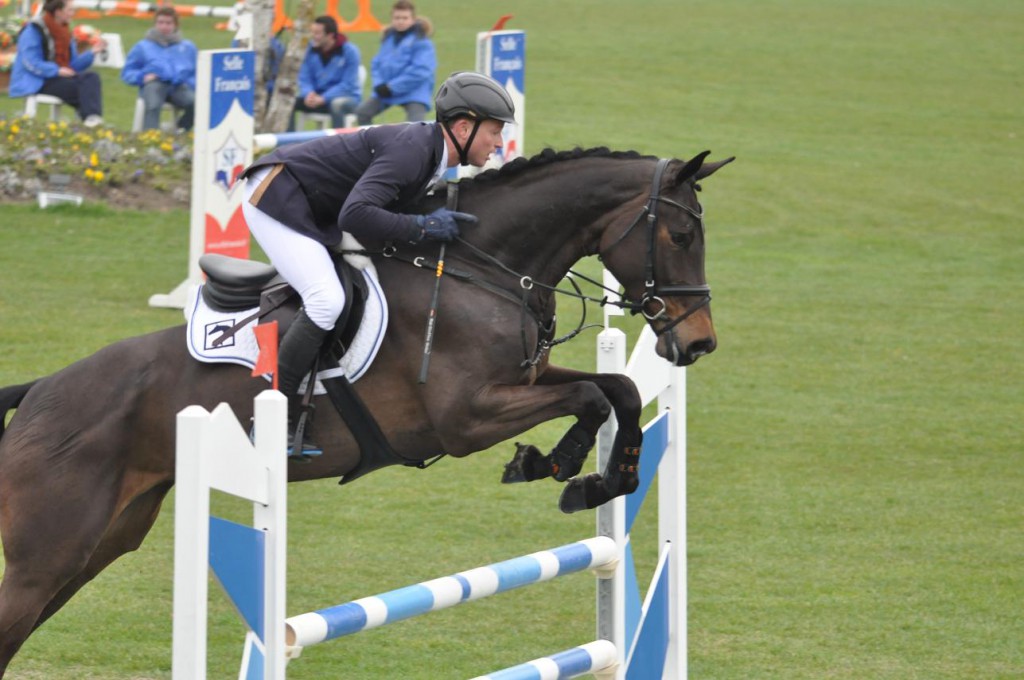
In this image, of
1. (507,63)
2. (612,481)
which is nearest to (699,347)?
(612,481)

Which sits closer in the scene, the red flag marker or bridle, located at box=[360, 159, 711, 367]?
the red flag marker

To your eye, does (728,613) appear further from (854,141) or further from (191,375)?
(854,141)

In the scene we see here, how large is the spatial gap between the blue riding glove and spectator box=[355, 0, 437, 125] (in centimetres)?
976

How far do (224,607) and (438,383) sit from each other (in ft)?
6.86

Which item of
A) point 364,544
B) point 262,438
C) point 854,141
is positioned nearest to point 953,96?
point 854,141

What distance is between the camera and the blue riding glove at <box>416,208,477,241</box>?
192 inches

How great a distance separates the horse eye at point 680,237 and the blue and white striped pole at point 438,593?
971 mm

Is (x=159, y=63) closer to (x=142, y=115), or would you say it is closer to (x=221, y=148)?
(x=142, y=115)

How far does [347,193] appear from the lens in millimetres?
5031

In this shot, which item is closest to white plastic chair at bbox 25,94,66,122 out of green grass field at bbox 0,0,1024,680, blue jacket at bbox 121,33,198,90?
blue jacket at bbox 121,33,198,90

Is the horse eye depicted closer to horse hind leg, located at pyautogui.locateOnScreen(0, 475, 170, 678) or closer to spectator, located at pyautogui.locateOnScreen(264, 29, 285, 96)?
horse hind leg, located at pyautogui.locateOnScreen(0, 475, 170, 678)

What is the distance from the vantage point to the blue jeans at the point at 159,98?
15359mm

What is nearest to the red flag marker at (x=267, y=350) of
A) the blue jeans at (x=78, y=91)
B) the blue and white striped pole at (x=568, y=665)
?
the blue and white striped pole at (x=568, y=665)

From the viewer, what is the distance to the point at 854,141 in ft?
63.6
